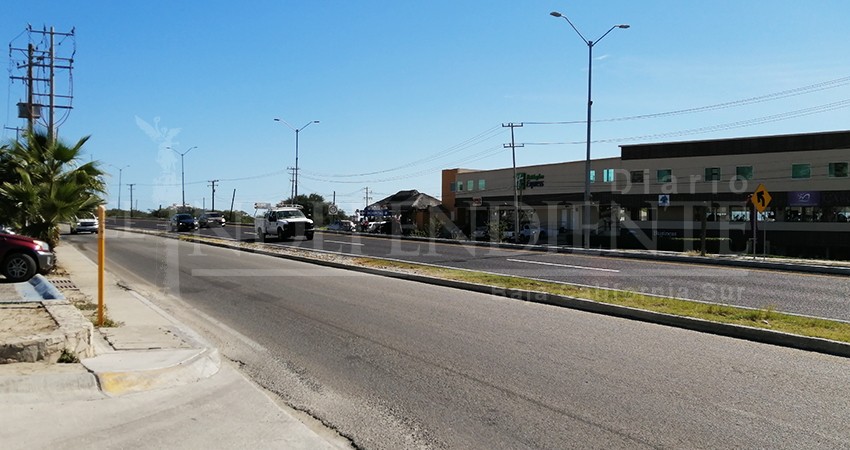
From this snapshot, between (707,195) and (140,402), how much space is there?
55.1 m

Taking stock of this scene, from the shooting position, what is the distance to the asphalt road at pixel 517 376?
5.45m

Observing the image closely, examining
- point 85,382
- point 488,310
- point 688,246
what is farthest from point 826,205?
point 85,382

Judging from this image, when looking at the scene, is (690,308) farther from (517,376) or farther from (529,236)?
(529,236)

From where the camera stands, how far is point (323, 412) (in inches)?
239

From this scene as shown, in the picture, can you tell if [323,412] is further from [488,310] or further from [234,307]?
[234,307]

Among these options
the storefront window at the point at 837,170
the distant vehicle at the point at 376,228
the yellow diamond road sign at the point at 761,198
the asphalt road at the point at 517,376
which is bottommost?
the asphalt road at the point at 517,376

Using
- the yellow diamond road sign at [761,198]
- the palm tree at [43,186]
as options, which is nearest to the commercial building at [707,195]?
the yellow diamond road sign at [761,198]

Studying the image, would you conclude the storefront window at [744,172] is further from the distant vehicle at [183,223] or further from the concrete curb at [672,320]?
the concrete curb at [672,320]

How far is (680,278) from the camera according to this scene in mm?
17672

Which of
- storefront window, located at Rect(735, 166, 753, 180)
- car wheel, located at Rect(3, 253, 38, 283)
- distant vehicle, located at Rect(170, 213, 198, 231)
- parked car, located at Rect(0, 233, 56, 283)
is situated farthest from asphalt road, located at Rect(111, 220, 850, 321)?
storefront window, located at Rect(735, 166, 753, 180)

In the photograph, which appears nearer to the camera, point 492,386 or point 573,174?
point 492,386

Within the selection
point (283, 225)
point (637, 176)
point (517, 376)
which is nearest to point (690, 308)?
point (517, 376)

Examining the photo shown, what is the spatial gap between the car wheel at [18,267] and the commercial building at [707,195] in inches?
1361

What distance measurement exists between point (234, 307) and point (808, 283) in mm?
13982
